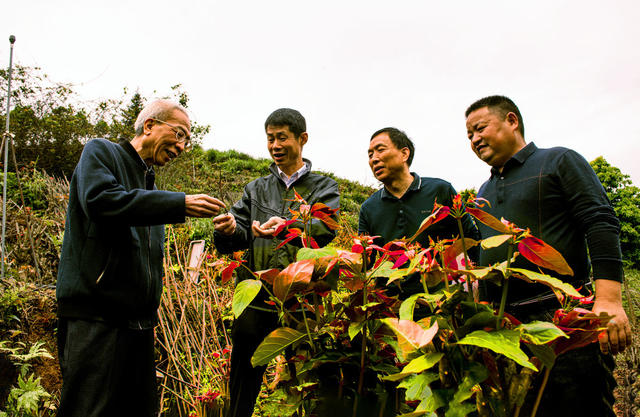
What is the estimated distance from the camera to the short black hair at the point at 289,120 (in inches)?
84.5

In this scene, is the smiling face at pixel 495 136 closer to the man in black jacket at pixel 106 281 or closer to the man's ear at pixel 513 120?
the man's ear at pixel 513 120

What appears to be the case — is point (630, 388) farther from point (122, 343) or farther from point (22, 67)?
point (22, 67)

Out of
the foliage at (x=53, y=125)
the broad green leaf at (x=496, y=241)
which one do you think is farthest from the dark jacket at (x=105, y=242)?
the foliage at (x=53, y=125)

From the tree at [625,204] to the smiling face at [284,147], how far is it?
1027cm

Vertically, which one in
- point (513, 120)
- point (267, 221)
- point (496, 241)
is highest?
point (513, 120)

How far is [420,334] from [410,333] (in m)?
0.02

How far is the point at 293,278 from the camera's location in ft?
2.52

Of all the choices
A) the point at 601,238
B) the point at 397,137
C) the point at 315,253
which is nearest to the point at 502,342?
the point at 315,253

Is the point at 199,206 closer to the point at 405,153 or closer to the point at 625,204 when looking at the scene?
the point at 405,153

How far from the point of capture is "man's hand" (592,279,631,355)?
1.18 meters

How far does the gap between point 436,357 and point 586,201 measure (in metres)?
1.26

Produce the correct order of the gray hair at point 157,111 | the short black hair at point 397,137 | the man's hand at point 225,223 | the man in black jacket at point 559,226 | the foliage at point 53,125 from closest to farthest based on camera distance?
1. the man in black jacket at point 559,226
2. the man's hand at point 225,223
3. the gray hair at point 157,111
4. the short black hair at point 397,137
5. the foliage at point 53,125

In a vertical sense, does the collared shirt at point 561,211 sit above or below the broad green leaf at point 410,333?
above

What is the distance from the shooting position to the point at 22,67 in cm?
586
